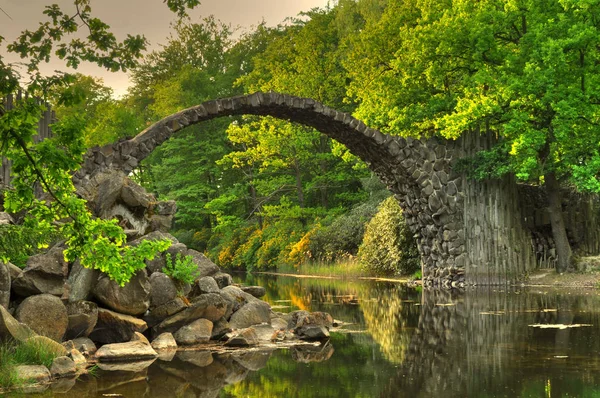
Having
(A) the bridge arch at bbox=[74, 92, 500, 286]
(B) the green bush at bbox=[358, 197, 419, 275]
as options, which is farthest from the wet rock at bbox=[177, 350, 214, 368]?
(B) the green bush at bbox=[358, 197, 419, 275]

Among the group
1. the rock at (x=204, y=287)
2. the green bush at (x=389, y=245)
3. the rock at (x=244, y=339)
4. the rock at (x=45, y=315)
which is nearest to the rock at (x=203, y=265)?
the rock at (x=204, y=287)

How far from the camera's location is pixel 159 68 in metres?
51.6

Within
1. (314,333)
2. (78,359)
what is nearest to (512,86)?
(314,333)

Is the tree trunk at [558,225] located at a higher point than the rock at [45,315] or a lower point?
higher

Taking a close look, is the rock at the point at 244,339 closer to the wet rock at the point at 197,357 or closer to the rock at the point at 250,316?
the wet rock at the point at 197,357

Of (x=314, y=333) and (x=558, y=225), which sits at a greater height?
(x=558, y=225)

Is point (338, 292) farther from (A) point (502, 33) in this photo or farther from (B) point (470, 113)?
(A) point (502, 33)

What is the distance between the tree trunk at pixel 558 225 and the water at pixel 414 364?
6789 millimetres

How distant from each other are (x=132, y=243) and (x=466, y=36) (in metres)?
11.6

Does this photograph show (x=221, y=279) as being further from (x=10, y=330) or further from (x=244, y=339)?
(x=10, y=330)

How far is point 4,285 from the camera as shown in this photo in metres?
8.80

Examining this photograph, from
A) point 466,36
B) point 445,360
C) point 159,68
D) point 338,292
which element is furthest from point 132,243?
point 159,68

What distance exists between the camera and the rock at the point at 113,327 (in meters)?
9.80

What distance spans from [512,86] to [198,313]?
10.4m
